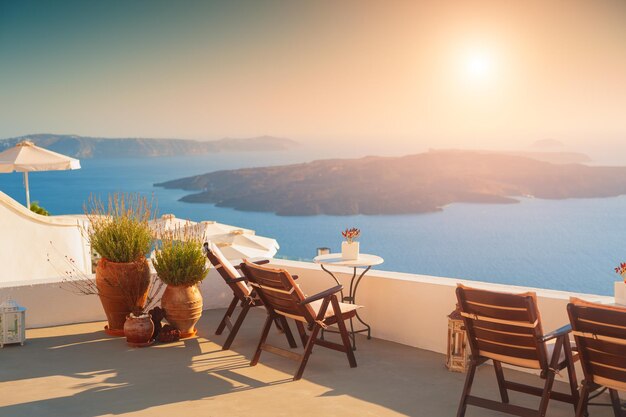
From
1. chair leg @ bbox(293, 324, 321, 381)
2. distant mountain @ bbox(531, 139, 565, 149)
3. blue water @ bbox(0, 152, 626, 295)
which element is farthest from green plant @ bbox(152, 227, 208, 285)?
distant mountain @ bbox(531, 139, 565, 149)

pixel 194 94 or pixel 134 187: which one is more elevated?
pixel 194 94

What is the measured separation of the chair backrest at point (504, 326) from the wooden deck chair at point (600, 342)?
0.82 ft

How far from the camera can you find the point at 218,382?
5105 mm

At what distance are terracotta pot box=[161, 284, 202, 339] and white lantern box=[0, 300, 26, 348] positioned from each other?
1132 millimetres

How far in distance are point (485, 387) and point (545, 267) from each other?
1618 inches

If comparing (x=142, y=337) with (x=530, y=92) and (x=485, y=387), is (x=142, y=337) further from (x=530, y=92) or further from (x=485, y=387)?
(x=530, y=92)

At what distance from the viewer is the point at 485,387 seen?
4973 millimetres

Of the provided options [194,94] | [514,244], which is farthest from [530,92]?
[194,94]

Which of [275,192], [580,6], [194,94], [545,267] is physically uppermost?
[580,6]

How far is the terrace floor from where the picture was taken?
4.55 meters

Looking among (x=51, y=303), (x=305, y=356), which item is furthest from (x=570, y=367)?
(x=51, y=303)

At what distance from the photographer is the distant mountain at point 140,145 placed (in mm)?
38656

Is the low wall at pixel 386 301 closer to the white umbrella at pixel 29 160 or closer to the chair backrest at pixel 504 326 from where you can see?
the chair backrest at pixel 504 326

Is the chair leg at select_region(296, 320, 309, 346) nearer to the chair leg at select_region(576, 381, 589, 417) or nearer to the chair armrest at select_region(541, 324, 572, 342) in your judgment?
the chair armrest at select_region(541, 324, 572, 342)
